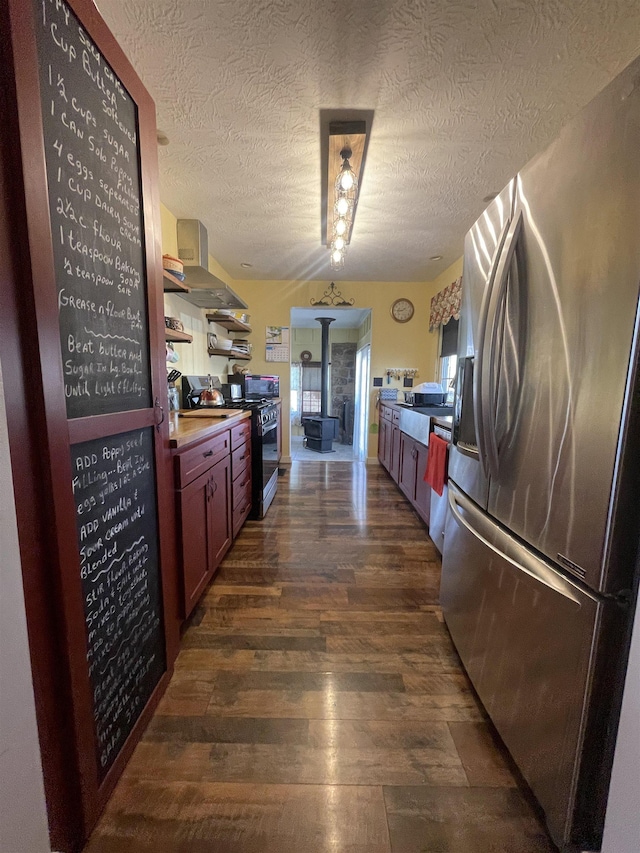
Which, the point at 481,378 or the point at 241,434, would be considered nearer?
the point at 481,378

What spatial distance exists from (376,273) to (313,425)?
261cm

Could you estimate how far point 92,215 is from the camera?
0.82 meters

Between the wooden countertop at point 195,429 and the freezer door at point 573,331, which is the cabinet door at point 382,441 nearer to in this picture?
Answer: the wooden countertop at point 195,429

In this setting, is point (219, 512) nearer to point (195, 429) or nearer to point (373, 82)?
point (195, 429)

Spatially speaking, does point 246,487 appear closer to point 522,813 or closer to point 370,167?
point 522,813

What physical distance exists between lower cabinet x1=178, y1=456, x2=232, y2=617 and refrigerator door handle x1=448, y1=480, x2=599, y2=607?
1.24 m

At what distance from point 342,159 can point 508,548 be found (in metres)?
2.20

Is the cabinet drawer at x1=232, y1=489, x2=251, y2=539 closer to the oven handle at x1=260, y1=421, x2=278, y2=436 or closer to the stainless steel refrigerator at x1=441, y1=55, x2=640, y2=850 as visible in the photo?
the oven handle at x1=260, y1=421, x2=278, y2=436

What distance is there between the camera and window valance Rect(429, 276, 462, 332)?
10.9ft

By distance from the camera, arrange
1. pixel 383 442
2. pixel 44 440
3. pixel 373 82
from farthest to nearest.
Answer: pixel 383 442 → pixel 373 82 → pixel 44 440

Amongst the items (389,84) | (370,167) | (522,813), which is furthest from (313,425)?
(522,813)

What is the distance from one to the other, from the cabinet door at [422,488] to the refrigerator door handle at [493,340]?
4.61ft

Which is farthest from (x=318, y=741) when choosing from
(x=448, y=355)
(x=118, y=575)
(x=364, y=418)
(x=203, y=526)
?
(x=364, y=418)

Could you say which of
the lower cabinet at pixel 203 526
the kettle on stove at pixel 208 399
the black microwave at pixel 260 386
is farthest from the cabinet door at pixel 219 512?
the black microwave at pixel 260 386
